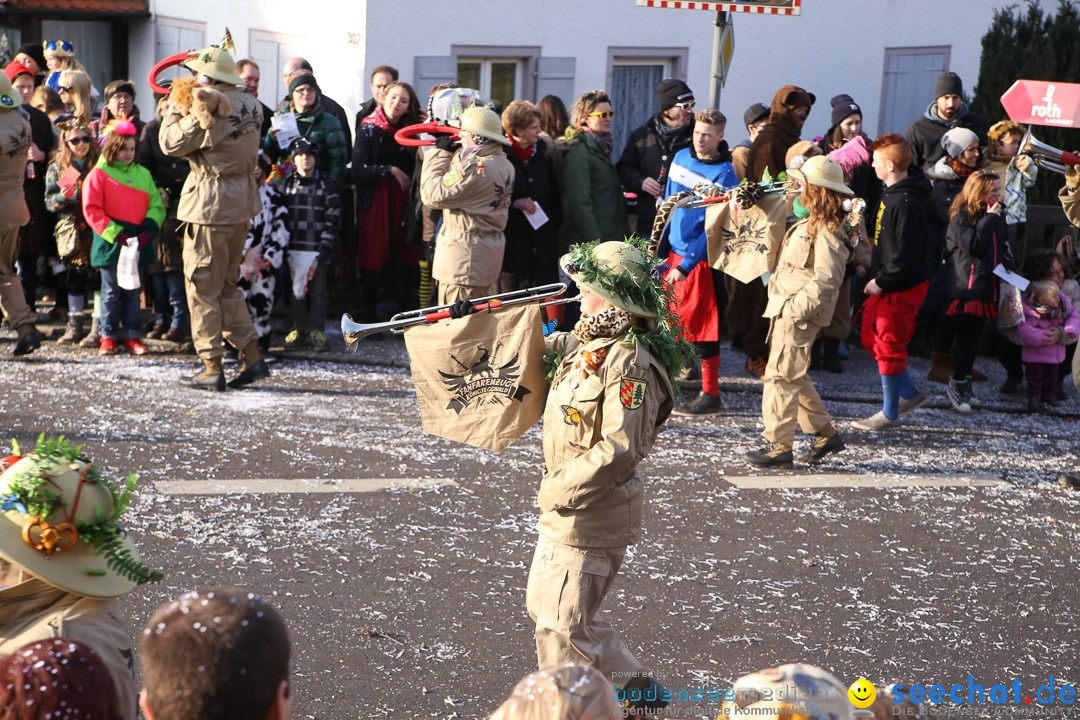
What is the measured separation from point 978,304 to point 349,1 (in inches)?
276

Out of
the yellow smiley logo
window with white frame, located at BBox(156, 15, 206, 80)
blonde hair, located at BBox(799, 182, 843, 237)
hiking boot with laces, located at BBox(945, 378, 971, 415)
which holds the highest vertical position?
window with white frame, located at BBox(156, 15, 206, 80)

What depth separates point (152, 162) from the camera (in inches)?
393

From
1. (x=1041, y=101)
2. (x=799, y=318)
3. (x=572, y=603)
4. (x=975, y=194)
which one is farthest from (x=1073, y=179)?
(x=572, y=603)

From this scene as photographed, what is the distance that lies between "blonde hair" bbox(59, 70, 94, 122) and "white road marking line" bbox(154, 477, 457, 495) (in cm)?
464

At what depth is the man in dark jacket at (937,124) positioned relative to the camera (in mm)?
11055

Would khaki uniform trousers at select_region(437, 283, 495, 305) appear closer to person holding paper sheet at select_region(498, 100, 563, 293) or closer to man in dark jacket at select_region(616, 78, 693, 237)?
person holding paper sheet at select_region(498, 100, 563, 293)

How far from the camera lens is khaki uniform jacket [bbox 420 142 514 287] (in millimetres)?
8594

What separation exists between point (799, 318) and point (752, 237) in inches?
33.3

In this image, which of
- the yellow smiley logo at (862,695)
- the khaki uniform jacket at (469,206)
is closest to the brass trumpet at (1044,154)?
the khaki uniform jacket at (469,206)

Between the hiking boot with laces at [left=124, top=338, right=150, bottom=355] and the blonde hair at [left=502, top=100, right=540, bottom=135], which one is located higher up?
the blonde hair at [left=502, top=100, right=540, bottom=135]

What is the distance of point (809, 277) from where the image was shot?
773cm

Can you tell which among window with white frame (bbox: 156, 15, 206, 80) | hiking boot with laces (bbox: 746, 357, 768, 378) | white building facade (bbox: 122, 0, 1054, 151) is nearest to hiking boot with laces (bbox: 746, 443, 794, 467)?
hiking boot with laces (bbox: 746, 357, 768, 378)

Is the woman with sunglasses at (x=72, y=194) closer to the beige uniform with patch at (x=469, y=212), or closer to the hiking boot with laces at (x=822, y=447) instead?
the beige uniform with patch at (x=469, y=212)

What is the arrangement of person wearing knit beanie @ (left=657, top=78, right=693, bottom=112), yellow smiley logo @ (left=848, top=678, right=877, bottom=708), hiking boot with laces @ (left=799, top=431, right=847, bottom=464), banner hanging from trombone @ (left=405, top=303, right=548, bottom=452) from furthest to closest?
person wearing knit beanie @ (left=657, top=78, right=693, bottom=112)
hiking boot with laces @ (left=799, top=431, right=847, bottom=464)
banner hanging from trombone @ (left=405, top=303, right=548, bottom=452)
yellow smiley logo @ (left=848, top=678, right=877, bottom=708)
